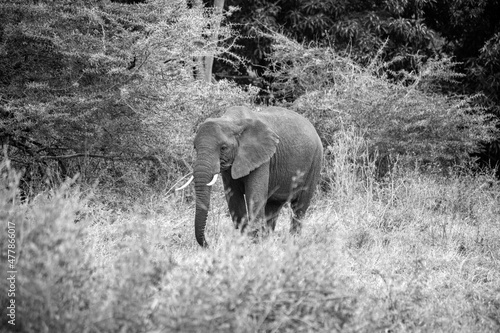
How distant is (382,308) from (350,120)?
8.23 meters

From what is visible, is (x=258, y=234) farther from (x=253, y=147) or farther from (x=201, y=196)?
(x=253, y=147)

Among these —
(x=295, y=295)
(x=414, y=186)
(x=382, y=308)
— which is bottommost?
(x=414, y=186)

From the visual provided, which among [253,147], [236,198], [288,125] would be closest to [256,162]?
[253,147]

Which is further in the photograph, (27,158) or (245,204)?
(27,158)

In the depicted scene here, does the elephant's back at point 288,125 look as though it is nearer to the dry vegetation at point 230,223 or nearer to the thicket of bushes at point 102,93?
the dry vegetation at point 230,223

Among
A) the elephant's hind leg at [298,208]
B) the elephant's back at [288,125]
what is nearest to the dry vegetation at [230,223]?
the elephant's hind leg at [298,208]

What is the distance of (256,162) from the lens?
7.48 meters

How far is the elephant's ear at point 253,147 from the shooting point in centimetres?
737

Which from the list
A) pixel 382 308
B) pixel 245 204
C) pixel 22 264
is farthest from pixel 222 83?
pixel 22 264

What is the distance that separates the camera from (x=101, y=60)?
988 centimetres

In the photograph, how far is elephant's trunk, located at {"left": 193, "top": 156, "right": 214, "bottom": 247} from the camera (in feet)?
22.4

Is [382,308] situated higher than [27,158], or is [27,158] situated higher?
[382,308]

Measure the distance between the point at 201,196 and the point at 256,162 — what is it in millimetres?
855

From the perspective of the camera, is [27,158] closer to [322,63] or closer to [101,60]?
[101,60]
